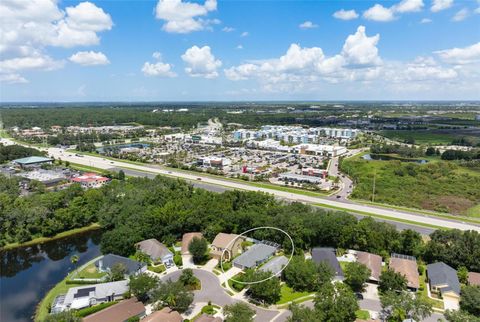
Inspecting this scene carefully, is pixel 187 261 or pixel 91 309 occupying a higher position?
pixel 91 309

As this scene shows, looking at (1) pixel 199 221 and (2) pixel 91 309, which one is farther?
(1) pixel 199 221

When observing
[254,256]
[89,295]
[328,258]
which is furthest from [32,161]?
[328,258]

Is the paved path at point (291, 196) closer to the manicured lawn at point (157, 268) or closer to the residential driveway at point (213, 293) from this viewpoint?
the residential driveway at point (213, 293)

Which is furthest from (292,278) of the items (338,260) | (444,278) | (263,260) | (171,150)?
(171,150)

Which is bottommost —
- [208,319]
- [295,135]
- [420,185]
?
[420,185]

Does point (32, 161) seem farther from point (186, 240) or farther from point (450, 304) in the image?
point (450, 304)

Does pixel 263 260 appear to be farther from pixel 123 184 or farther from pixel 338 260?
pixel 123 184

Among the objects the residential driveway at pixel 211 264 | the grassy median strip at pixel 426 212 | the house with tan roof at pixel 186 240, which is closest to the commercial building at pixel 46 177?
the house with tan roof at pixel 186 240
